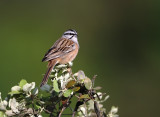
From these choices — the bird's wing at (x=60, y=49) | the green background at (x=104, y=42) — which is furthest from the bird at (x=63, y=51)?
the green background at (x=104, y=42)

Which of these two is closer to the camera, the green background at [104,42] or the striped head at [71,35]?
the striped head at [71,35]

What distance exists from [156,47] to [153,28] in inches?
24.9

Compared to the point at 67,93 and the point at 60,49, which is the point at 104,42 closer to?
the point at 60,49

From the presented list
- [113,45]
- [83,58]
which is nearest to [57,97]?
[83,58]

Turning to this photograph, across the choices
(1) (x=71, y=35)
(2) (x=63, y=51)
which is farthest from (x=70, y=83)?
(1) (x=71, y=35)

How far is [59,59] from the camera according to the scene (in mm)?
4039

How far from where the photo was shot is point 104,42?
8930 millimetres

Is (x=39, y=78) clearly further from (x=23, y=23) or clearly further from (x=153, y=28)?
(x=153, y=28)

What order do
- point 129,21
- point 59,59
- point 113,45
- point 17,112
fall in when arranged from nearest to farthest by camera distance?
point 17,112
point 59,59
point 113,45
point 129,21

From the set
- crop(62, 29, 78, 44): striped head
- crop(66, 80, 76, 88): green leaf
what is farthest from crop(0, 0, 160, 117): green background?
crop(66, 80, 76, 88): green leaf

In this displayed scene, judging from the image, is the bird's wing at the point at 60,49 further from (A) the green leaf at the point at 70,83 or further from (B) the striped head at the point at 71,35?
(A) the green leaf at the point at 70,83

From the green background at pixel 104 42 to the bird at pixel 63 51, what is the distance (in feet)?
4.85

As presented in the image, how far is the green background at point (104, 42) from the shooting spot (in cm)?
707

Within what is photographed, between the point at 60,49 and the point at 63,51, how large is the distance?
43 millimetres
